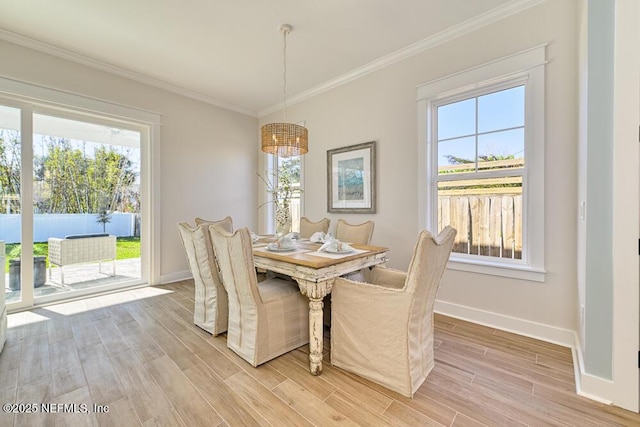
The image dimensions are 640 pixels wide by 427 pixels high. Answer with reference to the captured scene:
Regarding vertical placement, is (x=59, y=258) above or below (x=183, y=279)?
above

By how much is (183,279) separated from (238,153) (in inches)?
90.7

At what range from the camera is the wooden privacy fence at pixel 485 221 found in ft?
8.05

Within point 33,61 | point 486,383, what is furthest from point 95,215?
point 486,383

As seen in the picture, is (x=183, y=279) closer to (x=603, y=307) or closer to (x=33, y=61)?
(x=33, y=61)

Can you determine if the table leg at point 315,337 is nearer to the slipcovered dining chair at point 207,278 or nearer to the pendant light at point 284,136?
the slipcovered dining chair at point 207,278

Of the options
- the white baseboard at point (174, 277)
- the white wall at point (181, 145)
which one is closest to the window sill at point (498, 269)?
the white wall at point (181, 145)

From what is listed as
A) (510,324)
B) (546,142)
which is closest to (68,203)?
(510,324)

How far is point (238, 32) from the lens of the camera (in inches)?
107

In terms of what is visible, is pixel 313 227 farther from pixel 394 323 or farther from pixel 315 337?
pixel 394 323

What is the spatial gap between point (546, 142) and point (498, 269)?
1.17m

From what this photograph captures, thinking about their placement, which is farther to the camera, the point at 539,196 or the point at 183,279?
the point at 183,279

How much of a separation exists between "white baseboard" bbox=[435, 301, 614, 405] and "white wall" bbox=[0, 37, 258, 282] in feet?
12.0

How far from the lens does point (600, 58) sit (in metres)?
1.52

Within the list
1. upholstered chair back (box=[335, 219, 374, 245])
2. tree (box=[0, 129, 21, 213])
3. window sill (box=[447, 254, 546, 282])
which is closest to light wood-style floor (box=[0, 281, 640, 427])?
window sill (box=[447, 254, 546, 282])
